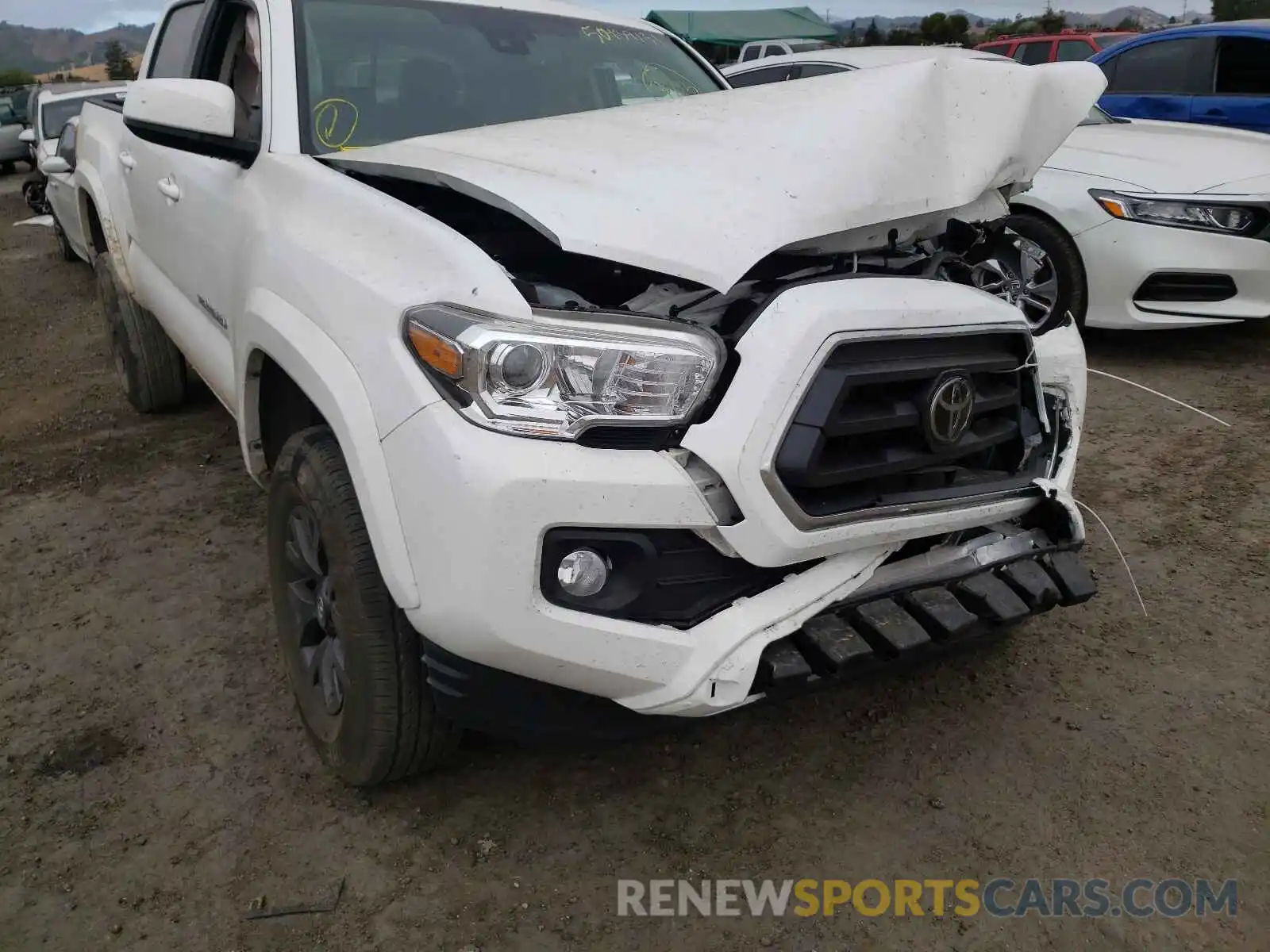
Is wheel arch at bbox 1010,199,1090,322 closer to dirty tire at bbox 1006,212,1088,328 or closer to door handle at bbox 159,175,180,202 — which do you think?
dirty tire at bbox 1006,212,1088,328

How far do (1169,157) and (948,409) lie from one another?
13.3 feet

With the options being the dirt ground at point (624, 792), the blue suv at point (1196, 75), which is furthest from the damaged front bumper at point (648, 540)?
the blue suv at point (1196, 75)

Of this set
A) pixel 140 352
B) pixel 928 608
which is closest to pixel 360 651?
pixel 928 608

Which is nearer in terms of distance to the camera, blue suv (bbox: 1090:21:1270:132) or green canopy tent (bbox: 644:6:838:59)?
blue suv (bbox: 1090:21:1270:132)

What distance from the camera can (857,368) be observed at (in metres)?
1.76

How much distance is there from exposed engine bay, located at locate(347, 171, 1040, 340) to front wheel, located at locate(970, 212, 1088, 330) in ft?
1.42

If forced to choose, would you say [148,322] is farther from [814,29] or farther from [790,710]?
[814,29]

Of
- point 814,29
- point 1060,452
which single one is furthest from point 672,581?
point 814,29

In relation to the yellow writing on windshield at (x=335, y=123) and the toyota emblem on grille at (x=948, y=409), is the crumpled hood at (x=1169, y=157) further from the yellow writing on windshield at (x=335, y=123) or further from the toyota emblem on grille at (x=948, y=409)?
the yellow writing on windshield at (x=335, y=123)

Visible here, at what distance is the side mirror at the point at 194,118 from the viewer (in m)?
2.49

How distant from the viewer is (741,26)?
2502 centimetres

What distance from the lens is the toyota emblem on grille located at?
1.85m

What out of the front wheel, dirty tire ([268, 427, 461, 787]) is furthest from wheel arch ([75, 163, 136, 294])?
the front wheel

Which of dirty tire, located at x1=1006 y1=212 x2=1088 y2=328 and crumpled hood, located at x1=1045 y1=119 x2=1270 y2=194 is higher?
crumpled hood, located at x1=1045 y1=119 x2=1270 y2=194
